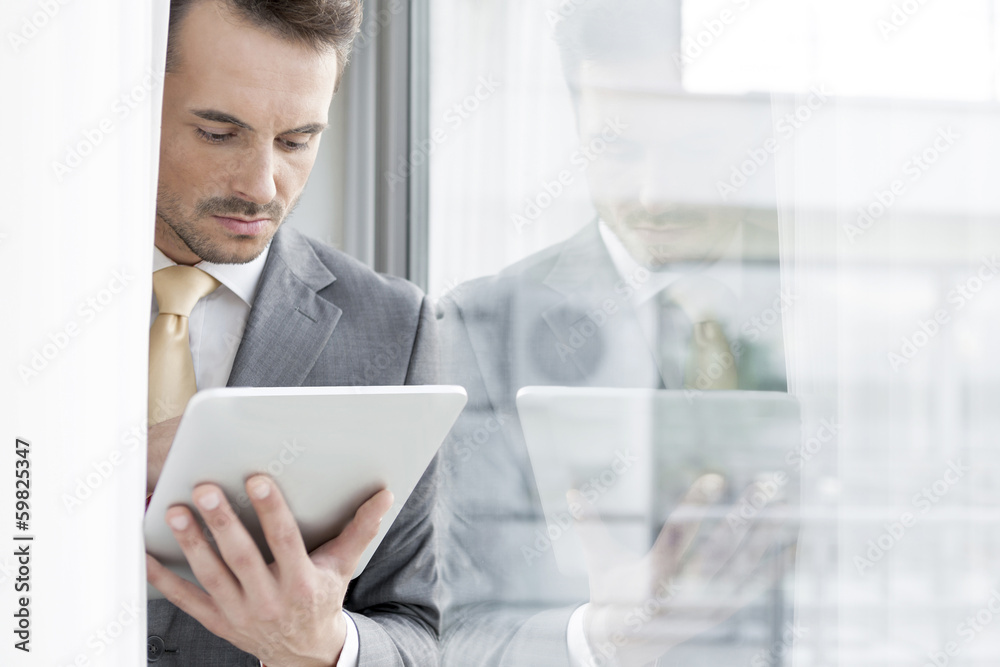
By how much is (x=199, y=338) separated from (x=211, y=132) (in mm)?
272

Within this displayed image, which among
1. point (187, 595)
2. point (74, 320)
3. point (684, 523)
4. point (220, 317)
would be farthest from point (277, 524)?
point (220, 317)

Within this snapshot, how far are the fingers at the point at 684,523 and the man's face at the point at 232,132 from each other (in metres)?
0.64

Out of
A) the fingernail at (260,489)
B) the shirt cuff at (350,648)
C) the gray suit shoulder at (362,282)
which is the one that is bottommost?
the shirt cuff at (350,648)

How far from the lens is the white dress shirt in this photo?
997mm

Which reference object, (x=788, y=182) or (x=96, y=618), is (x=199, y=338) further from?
(x=788, y=182)

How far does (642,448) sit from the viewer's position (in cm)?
66

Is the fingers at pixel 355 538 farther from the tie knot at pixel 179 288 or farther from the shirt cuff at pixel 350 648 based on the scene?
the tie knot at pixel 179 288

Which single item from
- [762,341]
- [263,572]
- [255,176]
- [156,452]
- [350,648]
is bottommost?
[350,648]

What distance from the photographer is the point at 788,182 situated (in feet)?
1.76

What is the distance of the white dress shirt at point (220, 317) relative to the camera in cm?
100

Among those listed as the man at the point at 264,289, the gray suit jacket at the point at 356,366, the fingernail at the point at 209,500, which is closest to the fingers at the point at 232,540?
the fingernail at the point at 209,500

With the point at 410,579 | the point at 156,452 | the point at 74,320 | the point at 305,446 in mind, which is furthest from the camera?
the point at 410,579

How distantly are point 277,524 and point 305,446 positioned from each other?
9 cm

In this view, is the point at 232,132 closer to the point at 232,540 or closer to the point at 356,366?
the point at 356,366
